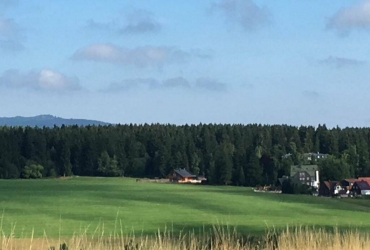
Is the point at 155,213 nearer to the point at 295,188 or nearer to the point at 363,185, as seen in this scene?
the point at 295,188

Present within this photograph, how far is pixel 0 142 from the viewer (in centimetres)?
11644

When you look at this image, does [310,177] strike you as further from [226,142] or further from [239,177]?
[226,142]

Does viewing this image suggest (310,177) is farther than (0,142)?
No

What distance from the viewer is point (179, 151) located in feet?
391

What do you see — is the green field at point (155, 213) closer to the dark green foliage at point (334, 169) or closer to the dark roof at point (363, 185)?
A: the dark roof at point (363, 185)

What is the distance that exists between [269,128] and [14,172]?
62.2m

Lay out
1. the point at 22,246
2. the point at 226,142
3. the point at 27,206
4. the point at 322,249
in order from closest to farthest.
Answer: the point at 22,246, the point at 322,249, the point at 27,206, the point at 226,142

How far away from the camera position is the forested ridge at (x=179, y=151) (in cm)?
9969

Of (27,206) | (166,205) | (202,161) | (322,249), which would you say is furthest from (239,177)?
(322,249)

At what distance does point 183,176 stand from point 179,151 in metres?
12.5

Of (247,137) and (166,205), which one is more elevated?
(247,137)

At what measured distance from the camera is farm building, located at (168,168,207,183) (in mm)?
106544

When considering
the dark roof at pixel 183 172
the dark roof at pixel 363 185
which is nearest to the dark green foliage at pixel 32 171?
the dark roof at pixel 183 172

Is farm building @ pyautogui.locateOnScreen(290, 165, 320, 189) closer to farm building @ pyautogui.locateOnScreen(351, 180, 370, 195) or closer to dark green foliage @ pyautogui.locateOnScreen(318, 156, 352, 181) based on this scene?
dark green foliage @ pyautogui.locateOnScreen(318, 156, 352, 181)
